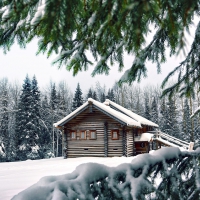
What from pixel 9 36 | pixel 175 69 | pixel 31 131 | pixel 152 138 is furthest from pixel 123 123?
pixel 31 131

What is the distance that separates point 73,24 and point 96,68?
78.5 inches

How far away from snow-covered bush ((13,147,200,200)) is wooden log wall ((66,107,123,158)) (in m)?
18.4

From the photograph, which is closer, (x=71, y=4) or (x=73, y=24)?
(x=71, y=4)

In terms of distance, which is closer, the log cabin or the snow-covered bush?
the snow-covered bush

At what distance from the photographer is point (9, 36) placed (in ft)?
9.01

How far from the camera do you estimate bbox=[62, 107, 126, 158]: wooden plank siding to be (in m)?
21.1

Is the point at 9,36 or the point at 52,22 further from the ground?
the point at 9,36

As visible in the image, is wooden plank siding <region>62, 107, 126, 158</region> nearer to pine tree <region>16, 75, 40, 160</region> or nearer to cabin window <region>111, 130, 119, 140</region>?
cabin window <region>111, 130, 119, 140</region>

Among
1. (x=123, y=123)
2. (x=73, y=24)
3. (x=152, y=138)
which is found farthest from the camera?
(x=152, y=138)

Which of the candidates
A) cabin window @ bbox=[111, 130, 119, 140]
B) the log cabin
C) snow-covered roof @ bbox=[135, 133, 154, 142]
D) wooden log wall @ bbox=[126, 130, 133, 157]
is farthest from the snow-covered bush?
snow-covered roof @ bbox=[135, 133, 154, 142]

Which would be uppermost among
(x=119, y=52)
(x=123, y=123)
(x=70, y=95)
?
(x=70, y=95)

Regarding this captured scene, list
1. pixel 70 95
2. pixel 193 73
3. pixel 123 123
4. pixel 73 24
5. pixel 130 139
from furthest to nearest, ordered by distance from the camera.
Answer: pixel 70 95, pixel 130 139, pixel 123 123, pixel 193 73, pixel 73 24

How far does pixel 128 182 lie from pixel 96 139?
64.4ft

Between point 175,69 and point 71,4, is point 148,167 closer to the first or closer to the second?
point 71,4
